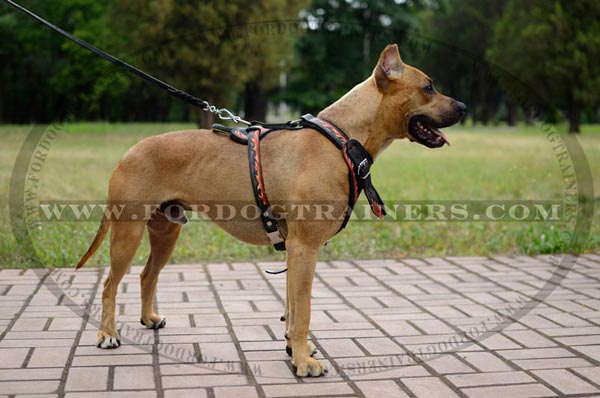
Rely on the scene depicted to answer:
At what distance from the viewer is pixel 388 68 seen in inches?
142

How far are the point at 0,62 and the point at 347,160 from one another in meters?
33.8

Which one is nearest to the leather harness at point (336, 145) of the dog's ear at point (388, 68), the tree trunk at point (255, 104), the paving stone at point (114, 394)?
the dog's ear at point (388, 68)

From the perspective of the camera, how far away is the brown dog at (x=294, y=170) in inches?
141

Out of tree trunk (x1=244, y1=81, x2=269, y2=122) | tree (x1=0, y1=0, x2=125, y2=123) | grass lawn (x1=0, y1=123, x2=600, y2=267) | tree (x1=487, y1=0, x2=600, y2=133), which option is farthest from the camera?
tree (x1=0, y1=0, x2=125, y2=123)

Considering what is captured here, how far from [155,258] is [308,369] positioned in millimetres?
1404

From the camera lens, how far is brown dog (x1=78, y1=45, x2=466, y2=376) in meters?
3.58

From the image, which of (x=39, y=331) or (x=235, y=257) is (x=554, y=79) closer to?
(x=235, y=257)

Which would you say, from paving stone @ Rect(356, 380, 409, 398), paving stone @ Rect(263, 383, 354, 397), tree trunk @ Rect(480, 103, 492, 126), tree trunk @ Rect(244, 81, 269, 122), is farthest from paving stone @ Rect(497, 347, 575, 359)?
tree trunk @ Rect(480, 103, 492, 126)

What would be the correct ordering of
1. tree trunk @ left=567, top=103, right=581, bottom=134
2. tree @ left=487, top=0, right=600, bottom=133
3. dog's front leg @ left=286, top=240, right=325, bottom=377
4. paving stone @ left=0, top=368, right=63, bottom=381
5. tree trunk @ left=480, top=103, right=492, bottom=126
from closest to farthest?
1. paving stone @ left=0, top=368, right=63, bottom=381
2. dog's front leg @ left=286, top=240, right=325, bottom=377
3. tree @ left=487, top=0, right=600, bottom=133
4. tree trunk @ left=567, top=103, right=581, bottom=134
5. tree trunk @ left=480, top=103, right=492, bottom=126

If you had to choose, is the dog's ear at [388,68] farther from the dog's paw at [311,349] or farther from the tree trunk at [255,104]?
the tree trunk at [255,104]

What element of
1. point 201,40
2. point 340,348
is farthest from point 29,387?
point 201,40

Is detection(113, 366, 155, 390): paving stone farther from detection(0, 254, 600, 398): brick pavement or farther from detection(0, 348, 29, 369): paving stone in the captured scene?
detection(0, 348, 29, 369): paving stone

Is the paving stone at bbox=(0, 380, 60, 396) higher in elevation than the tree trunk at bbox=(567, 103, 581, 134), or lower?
lower

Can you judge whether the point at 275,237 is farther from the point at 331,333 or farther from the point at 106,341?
the point at 106,341
